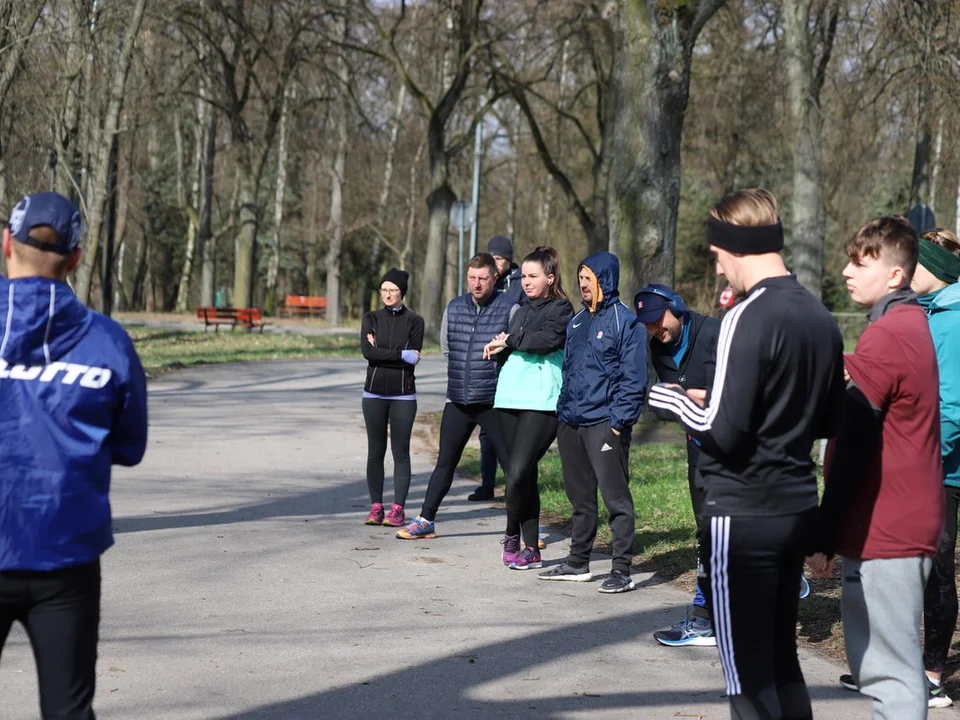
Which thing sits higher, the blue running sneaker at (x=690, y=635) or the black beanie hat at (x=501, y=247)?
the black beanie hat at (x=501, y=247)

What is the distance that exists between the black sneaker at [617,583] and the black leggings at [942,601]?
237 centimetres

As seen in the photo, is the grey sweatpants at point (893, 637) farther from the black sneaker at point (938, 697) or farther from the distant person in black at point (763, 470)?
the black sneaker at point (938, 697)

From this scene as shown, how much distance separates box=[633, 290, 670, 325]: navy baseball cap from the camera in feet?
21.8

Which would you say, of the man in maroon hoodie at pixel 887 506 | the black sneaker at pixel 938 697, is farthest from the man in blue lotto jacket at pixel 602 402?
the man in maroon hoodie at pixel 887 506

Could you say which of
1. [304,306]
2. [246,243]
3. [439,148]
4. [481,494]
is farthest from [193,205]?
[481,494]

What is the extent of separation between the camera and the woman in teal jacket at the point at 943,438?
17.9ft

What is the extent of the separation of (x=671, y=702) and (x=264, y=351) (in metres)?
23.9

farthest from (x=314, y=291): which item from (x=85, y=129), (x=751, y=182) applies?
(x=85, y=129)

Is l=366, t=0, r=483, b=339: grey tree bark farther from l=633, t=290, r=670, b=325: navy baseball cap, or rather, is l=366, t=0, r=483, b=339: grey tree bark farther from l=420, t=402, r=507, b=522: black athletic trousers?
→ l=633, t=290, r=670, b=325: navy baseball cap

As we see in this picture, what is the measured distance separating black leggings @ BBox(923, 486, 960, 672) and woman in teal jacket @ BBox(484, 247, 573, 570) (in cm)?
314

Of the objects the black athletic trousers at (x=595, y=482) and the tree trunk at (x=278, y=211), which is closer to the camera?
the black athletic trousers at (x=595, y=482)

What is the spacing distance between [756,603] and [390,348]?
6076 millimetres

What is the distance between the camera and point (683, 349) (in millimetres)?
6777

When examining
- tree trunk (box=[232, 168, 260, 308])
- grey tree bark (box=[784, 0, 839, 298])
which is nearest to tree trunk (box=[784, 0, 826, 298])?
grey tree bark (box=[784, 0, 839, 298])
